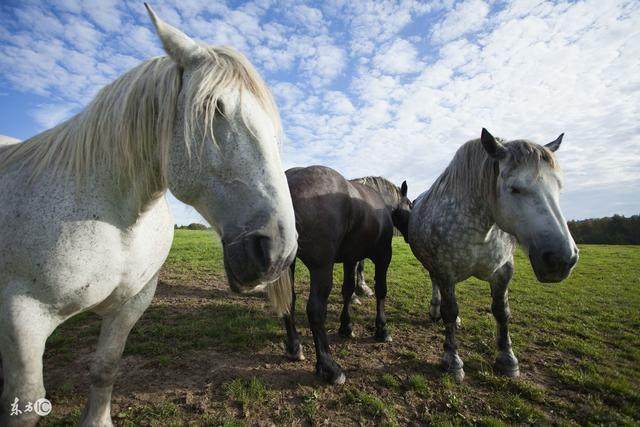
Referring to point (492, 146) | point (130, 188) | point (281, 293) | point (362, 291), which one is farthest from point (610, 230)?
point (130, 188)

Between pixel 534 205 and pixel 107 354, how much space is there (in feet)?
12.9

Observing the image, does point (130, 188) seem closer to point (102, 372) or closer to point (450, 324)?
point (102, 372)

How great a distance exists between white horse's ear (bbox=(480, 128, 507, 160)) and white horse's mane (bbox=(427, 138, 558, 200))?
0.24 feet

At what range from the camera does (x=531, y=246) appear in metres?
2.83

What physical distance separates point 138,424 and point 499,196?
4198 millimetres

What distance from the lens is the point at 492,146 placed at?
129 inches

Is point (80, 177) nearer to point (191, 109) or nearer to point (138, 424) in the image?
point (191, 109)

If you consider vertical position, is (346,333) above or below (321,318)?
below

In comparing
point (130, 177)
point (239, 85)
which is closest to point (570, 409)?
point (239, 85)

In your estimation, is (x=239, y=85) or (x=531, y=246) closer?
(x=239, y=85)

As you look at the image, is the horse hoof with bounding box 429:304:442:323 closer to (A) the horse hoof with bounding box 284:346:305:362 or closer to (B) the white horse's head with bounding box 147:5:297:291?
(A) the horse hoof with bounding box 284:346:305:362

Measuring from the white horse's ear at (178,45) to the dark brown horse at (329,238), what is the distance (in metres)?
1.93

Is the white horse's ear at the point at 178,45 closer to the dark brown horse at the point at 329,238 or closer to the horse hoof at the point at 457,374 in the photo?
the dark brown horse at the point at 329,238

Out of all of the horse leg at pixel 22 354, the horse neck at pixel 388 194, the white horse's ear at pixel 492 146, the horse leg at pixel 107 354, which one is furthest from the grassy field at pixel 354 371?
the white horse's ear at pixel 492 146
